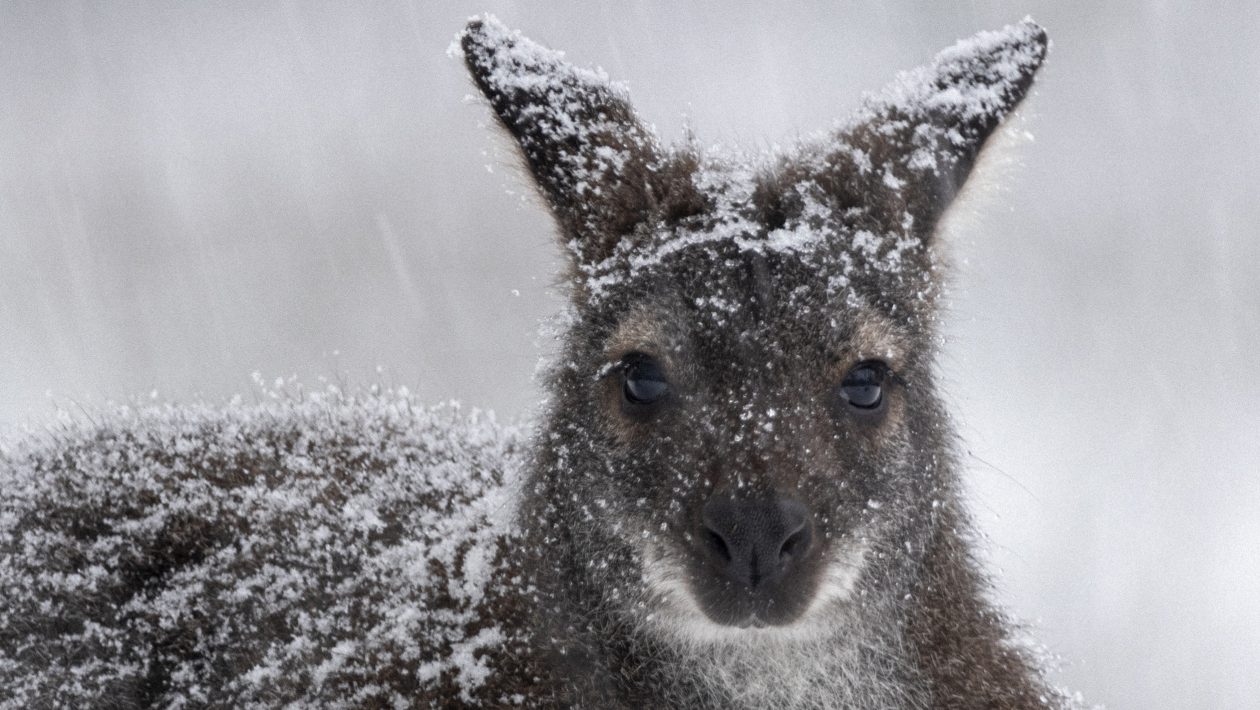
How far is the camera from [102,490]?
4566mm

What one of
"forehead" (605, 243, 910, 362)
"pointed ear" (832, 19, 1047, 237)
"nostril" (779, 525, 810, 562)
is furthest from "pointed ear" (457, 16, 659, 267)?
"nostril" (779, 525, 810, 562)

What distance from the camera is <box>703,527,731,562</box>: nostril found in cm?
341

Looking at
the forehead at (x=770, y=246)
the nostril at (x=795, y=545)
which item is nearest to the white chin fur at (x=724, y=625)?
the nostril at (x=795, y=545)

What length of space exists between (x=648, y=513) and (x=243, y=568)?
1616mm

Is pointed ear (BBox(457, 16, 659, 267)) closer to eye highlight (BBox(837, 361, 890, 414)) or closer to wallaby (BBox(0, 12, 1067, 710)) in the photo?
wallaby (BBox(0, 12, 1067, 710))

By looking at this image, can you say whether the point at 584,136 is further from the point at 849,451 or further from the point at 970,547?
the point at 970,547

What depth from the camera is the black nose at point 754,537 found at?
133 inches

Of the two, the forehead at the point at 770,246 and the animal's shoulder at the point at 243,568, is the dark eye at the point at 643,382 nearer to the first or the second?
the forehead at the point at 770,246

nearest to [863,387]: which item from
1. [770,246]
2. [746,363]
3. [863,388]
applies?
[863,388]

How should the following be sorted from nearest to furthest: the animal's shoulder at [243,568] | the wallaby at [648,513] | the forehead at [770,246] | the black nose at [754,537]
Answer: the black nose at [754,537], the wallaby at [648,513], the forehead at [770,246], the animal's shoulder at [243,568]

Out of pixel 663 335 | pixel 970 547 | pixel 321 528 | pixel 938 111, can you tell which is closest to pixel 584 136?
pixel 663 335

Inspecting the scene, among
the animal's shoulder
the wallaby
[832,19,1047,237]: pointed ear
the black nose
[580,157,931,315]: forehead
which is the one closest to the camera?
the black nose

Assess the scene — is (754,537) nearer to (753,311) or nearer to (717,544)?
(717,544)

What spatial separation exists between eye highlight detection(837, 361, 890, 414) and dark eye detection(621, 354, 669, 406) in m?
0.57
